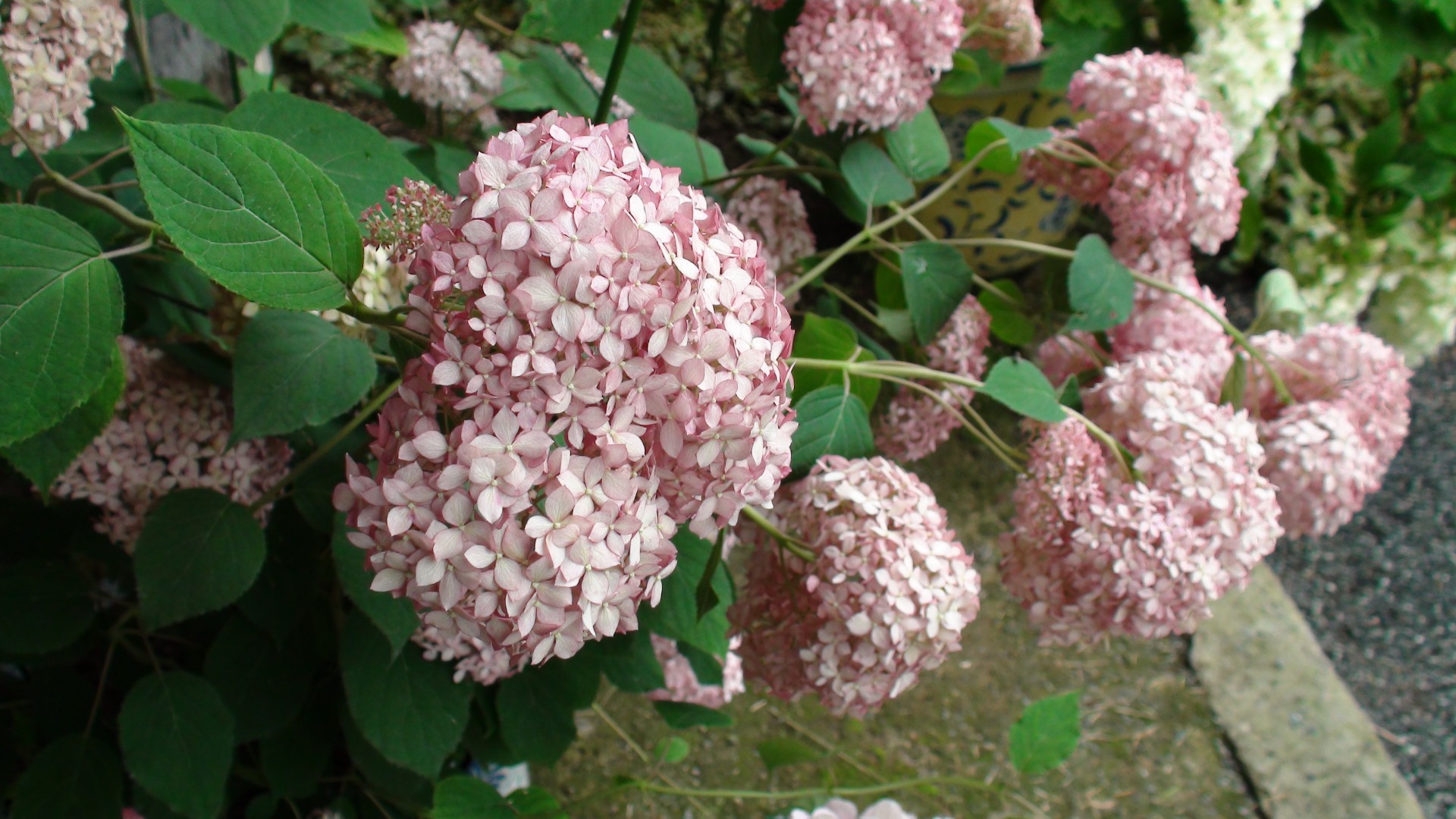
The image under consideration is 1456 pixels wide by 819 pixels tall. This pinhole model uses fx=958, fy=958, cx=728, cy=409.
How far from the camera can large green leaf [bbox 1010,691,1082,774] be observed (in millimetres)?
878

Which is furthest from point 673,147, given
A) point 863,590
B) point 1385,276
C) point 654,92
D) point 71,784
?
point 1385,276

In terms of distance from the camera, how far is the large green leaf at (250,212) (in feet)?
1.33

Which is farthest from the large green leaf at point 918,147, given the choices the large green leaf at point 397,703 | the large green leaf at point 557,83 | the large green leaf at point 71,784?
the large green leaf at point 71,784

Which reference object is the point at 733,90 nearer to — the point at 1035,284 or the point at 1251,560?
the point at 1035,284

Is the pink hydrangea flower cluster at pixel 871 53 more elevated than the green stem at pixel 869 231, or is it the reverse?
the pink hydrangea flower cluster at pixel 871 53

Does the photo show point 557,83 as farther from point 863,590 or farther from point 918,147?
point 863,590

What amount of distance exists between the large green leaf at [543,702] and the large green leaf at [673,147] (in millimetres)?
483

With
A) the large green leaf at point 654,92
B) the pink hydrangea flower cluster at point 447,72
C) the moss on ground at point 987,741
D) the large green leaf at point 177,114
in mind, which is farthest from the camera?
the moss on ground at point 987,741

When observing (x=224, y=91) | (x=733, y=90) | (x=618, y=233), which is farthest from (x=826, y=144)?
(x=733, y=90)

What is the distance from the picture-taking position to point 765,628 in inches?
29.9

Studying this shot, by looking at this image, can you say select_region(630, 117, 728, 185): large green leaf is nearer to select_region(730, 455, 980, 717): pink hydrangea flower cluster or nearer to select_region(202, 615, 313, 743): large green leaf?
select_region(730, 455, 980, 717): pink hydrangea flower cluster

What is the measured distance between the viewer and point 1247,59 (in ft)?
5.17

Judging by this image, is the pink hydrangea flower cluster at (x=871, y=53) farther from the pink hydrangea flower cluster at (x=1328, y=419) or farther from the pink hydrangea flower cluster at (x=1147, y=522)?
the pink hydrangea flower cluster at (x=1328, y=419)

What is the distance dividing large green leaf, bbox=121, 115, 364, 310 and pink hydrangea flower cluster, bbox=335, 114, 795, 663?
2.0 inches
